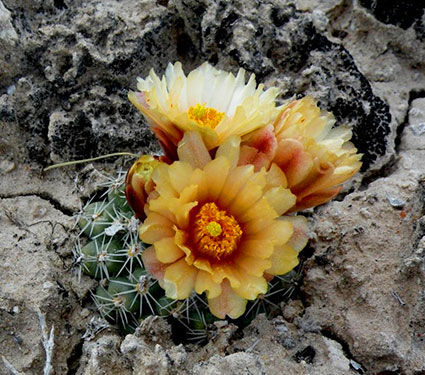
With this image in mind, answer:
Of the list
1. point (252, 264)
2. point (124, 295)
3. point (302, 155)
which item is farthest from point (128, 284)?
point (302, 155)

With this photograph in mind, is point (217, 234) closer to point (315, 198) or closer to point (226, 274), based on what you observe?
point (226, 274)

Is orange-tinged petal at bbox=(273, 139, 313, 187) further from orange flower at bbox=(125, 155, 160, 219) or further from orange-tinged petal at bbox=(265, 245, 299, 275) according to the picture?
orange flower at bbox=(125, 155, 160, 219)

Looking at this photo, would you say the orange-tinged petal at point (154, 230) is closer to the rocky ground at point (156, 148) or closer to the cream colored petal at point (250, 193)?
the cream colored petal at point (250, 193)

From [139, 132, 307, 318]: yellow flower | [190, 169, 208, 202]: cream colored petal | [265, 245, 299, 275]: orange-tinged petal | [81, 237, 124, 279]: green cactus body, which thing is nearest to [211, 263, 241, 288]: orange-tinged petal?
[139, 132, 307, 318]: yellow flower

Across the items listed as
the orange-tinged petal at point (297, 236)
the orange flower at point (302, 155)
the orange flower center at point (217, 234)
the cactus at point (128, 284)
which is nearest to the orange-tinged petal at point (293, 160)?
the orange flower at point (302, 155)

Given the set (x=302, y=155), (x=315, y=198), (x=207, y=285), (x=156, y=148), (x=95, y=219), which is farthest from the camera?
(x=156, y=148)

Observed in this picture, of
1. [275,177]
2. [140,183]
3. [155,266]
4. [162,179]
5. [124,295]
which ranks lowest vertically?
[124,295]
